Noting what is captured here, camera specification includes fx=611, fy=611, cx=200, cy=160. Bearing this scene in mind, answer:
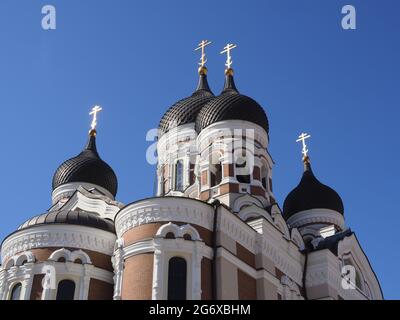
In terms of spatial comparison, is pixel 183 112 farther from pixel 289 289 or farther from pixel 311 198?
pixel 289 289

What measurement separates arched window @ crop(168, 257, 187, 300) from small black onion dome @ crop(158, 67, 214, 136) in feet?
26.5

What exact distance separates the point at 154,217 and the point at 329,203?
31.7 ft

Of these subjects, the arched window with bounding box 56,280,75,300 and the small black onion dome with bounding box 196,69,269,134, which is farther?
the small black onion dome with bounding box 196,69,269,134

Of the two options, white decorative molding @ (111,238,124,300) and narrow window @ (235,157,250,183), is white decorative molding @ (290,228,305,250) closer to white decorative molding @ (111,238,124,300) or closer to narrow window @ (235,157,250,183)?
narrow window @ (235,157,250,183)

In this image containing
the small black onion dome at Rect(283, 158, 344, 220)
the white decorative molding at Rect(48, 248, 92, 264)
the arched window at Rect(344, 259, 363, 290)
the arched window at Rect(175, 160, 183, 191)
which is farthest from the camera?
the small black onion dome at Rect(283, 158, 344, 220)

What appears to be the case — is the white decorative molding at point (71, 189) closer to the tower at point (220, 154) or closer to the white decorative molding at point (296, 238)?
the tower at point (220, 154)

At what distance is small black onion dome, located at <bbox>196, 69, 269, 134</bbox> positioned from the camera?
18609 millimetres

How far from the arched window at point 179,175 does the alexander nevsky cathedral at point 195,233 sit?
4 centimetres

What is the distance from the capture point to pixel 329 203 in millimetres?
21734

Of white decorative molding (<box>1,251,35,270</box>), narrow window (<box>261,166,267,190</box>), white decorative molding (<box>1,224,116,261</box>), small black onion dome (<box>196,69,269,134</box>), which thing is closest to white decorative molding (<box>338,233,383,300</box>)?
narrow window (<box>261,166,267,190</box>)

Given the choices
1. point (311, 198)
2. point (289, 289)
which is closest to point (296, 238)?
point (289, 289)

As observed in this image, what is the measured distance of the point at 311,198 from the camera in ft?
71.7

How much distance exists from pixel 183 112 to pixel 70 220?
291 inches

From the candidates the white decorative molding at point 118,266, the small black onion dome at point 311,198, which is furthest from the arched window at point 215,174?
the small black onion dome at point 311,198
